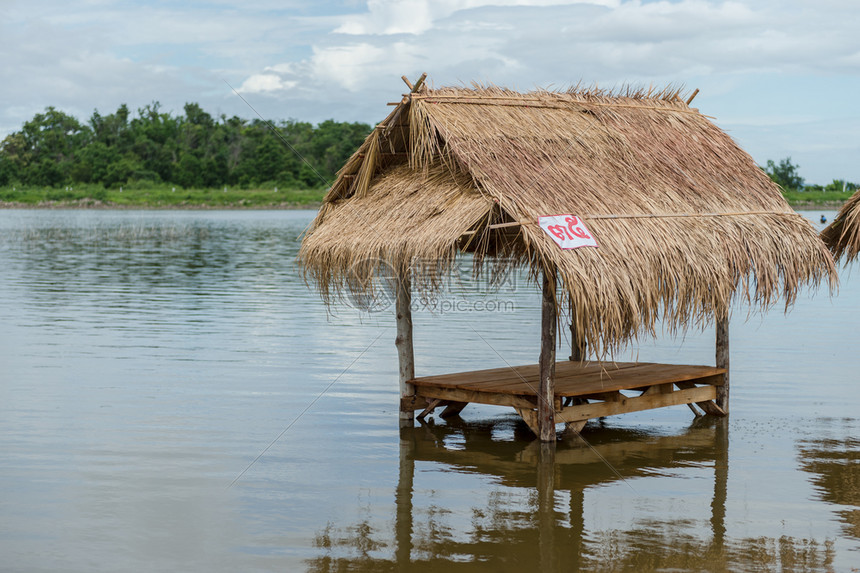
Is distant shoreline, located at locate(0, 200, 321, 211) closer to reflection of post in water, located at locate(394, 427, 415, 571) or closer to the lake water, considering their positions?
the lake water

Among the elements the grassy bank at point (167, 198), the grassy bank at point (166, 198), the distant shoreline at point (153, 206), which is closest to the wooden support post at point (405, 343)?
the distant shoreline at point (153, 206)

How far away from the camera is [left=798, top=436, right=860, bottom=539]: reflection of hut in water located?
7.28m

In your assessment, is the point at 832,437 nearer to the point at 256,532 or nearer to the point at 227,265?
the point at 256,532

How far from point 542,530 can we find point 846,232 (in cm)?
522

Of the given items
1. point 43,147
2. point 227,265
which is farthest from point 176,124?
point 227,265

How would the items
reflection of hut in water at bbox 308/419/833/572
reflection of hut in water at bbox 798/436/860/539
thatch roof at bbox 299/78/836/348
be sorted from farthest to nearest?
1. thatch roof at bbox 299/78/836/348
2. reflection of hut in water at bbox 798/436/860/539
3. reflection of hut in water at bbox 308/419/833/572

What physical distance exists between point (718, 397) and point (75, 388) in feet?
22.8

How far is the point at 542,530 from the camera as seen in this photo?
6.82 meters

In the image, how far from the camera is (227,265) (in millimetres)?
29141

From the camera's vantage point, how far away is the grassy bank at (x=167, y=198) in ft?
230

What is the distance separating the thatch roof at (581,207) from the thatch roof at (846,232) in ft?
1.24

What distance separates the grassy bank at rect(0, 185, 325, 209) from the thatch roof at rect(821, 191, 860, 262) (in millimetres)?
60147

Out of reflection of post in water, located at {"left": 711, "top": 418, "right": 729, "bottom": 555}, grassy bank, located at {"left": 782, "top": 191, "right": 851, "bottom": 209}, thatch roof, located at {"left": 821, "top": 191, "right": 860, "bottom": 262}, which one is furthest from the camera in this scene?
grassy bank, located at {"left": 782, "top": 191, "right": 851, "bottom": 209}

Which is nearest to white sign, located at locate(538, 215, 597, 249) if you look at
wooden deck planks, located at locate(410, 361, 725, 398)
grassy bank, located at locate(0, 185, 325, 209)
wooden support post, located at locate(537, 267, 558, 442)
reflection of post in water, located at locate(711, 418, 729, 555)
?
wooden support post, located at locate(537, 267, 558, 442)
